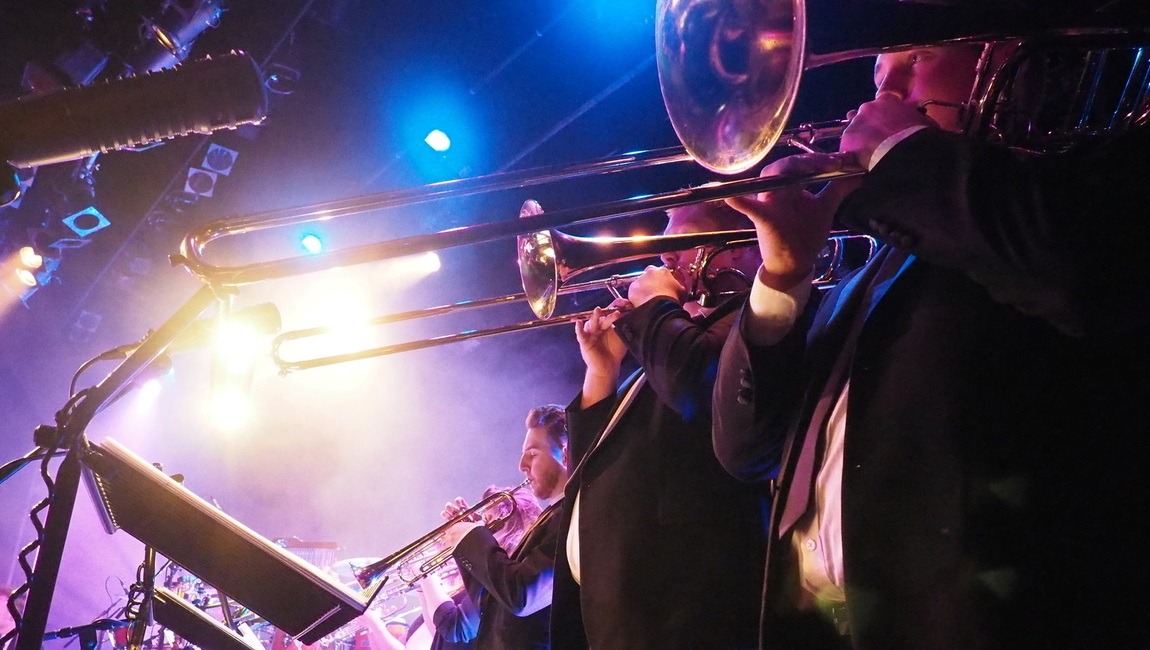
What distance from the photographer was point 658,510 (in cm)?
190

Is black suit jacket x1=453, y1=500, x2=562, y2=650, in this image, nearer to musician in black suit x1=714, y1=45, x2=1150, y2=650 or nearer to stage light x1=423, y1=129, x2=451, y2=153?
musician in black suit x1=714, y1=45, x2=1150, y2=650

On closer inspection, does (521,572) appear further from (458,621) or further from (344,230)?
(344,230)

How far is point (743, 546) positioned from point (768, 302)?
0.74m

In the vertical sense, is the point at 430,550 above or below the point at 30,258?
below

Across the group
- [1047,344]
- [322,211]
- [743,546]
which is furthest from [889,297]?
[322,211]

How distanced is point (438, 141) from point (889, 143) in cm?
473

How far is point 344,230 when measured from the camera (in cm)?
656

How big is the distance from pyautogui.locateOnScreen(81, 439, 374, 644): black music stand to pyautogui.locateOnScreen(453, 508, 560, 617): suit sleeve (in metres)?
0.61

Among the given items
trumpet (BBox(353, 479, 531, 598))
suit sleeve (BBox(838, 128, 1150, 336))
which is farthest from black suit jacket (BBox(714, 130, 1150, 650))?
trumpet (BBox(353, 479, 531, 598))

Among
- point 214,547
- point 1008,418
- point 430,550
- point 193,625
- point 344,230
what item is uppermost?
point 344,230

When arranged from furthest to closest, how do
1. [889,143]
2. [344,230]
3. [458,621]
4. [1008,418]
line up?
[344,230] → [458,621] → [889,143] → [1008,418]

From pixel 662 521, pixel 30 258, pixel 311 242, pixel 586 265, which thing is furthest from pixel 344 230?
pixel 662 521

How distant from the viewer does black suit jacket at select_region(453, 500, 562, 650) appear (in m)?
2.65

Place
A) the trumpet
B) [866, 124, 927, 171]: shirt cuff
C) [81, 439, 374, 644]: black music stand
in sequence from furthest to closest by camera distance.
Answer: the trumpet < [81, 439, 374, 644]: black music stand < [866, 124, 927, 171]: shirt cuff
